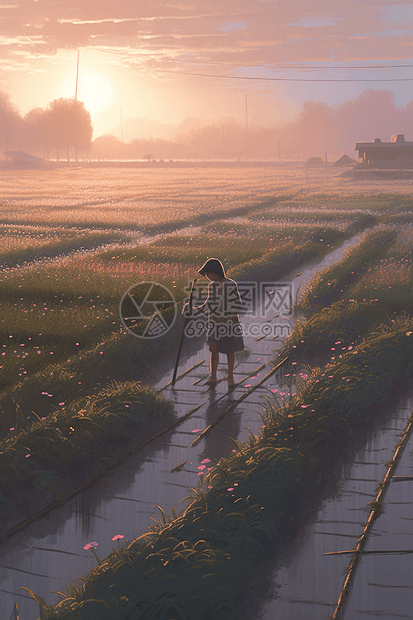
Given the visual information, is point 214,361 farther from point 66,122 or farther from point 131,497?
point 66,122

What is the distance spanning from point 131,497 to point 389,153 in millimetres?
82508

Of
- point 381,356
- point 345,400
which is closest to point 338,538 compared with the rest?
point 345,400

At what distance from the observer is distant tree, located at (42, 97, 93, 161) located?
130250mm

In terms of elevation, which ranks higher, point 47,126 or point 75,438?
point 47,126

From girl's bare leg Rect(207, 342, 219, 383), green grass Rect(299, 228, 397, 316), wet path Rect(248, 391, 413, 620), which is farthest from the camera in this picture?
green grass Rect(299, 228, 397, 316)

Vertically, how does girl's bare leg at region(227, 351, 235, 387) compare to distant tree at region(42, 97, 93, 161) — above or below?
below

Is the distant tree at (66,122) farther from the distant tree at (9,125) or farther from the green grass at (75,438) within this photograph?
the green grass at (75,438)

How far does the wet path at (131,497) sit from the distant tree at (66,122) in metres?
129

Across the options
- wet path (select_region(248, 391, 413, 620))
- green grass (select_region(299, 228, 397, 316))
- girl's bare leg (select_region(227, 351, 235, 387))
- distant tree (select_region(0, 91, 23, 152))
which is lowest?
wet path (select_region(248, 391, 413, 620))

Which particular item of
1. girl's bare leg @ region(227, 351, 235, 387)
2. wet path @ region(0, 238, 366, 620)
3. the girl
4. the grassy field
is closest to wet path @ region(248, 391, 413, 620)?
the grassy field

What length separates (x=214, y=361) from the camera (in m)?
8.42

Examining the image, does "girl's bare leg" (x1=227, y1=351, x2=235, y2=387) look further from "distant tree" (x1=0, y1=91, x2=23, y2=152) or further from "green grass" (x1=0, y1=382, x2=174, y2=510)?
"distant tree" (x1=0, y1=91, x2=23, y2=152)

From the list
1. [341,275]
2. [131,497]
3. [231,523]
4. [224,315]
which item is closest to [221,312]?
[224,315]

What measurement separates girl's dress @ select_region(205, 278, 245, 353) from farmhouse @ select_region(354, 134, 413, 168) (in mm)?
77897
